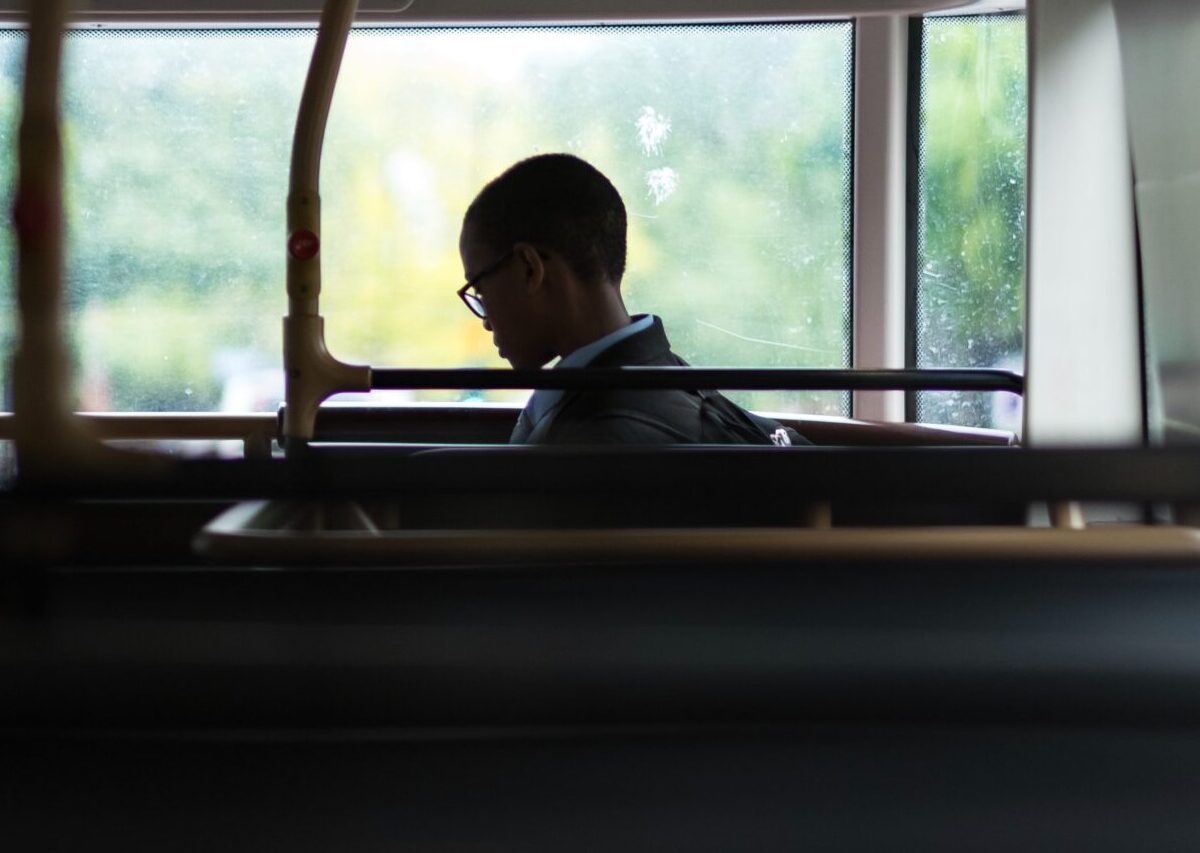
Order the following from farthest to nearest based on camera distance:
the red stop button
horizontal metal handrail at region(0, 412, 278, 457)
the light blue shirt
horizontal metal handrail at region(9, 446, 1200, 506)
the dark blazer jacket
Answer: horizontal metal handrail at region(0, 412, 278, 457) → the light blue shirt → the red stop button → the dark blazer jacket → horizontal metal handrail at region(9, 446, 1200, 506)

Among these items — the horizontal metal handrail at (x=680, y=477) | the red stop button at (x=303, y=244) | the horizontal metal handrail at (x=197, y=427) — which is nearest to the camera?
the horizontal metal handrail at (x=680, y=477)

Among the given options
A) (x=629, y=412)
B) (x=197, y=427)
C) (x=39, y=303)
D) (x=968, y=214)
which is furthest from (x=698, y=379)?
(x=968, y=214)

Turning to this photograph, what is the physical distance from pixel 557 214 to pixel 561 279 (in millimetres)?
90

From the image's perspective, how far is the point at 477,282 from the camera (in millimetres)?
1822

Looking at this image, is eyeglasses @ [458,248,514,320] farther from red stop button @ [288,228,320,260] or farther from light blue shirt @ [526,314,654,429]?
red stop button @ [288,228,320,260]

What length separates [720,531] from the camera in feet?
2.51

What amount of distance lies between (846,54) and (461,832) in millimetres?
2837

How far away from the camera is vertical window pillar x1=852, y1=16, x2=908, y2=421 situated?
122 inches

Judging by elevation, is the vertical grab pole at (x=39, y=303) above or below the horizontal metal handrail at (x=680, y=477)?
above

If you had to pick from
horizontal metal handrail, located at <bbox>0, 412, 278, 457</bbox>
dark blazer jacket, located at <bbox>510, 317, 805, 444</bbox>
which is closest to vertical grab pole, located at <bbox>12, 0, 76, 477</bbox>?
dark blazer jacket, located at <bbox>510, 317, 805, 444</bbox>

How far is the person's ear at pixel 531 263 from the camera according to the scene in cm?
181

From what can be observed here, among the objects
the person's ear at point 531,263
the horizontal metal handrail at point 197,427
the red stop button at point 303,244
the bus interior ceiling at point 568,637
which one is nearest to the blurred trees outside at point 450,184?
the horizontal metal handrail at point 197,427

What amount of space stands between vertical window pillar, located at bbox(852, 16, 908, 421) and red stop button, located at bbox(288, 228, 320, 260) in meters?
1.75

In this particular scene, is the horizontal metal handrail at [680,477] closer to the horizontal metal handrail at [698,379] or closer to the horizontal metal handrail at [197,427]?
the horizontal metal handrail at [698,379]
